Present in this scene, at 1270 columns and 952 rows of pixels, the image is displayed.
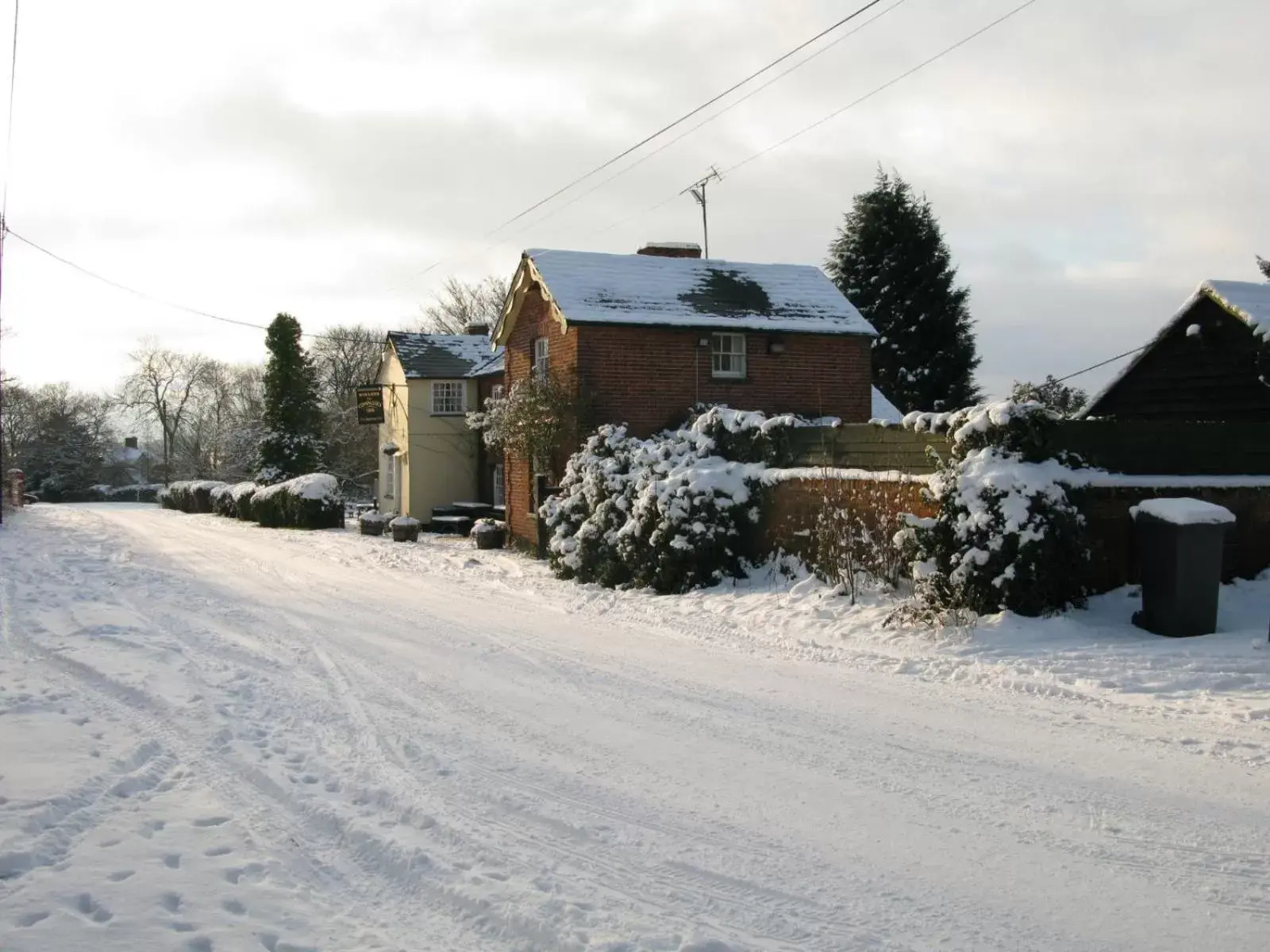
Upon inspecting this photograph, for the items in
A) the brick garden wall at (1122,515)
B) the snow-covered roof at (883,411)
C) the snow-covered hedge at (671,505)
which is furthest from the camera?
the snow-covered roof at (883,411)

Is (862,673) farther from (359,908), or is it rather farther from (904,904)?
(359,908)

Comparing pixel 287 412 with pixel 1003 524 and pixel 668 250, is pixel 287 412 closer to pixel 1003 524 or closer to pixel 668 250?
pixel 668 250

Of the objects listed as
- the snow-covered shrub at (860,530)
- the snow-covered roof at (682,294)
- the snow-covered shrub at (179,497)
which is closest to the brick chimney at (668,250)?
the snow-covered roof at (682,294)

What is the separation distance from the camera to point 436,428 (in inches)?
1328

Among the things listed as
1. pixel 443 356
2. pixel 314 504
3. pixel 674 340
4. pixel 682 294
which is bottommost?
pixel 314 504

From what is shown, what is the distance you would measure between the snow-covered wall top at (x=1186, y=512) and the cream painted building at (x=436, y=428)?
2400cm

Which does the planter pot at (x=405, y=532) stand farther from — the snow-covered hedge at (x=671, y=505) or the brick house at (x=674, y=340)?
the snow-covered hedge at (x=671, y=505)

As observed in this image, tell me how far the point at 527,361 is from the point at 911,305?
19617 millimetres

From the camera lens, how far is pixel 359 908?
4.51 m

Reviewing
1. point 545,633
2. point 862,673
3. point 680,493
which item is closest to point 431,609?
point 545,633

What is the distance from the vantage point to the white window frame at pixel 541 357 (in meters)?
22.6

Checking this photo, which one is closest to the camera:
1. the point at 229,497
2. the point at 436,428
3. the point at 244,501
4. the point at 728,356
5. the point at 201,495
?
the point at 728,356

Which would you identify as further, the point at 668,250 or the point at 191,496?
the point at 191,496

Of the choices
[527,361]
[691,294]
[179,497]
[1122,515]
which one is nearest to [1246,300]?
[1122,515]
